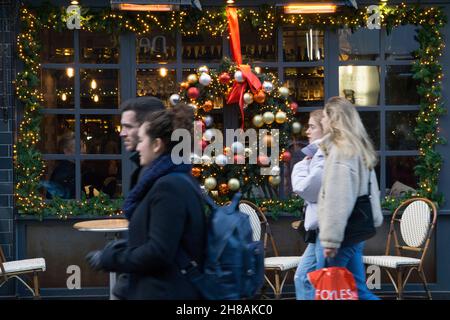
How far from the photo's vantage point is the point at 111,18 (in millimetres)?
7836

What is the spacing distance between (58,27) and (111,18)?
0.55m

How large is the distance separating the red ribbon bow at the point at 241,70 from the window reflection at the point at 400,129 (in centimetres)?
157

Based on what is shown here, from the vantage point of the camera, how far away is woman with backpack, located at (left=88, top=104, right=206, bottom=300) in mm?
3252

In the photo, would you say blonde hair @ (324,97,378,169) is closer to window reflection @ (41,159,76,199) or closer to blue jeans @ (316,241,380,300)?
blue jeans @ (316,241,380,300)

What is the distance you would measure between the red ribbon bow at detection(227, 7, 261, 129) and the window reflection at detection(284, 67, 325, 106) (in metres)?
0.59

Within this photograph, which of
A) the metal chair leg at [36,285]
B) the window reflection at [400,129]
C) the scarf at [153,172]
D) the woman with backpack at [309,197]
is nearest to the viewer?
the scarf at [153,172]

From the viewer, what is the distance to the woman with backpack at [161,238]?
3.25m

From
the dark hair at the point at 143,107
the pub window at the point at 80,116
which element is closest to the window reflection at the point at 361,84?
the pub window at the point at 80,116

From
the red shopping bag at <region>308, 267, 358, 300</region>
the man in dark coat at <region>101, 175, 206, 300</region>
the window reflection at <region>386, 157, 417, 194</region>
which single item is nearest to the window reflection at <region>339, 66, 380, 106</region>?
the window reflection at <region>386, 157, 417, 194</region>

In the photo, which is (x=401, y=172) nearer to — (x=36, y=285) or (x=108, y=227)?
(x=108, y=227)

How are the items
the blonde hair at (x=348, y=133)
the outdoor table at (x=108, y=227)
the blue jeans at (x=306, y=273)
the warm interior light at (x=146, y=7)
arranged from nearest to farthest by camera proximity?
the blonde hair at (x=348, y=133)
the blue jeans at (x=306, y=273)
the outdoor table at (x=108, y=227)
the warm interior light at (x=146, y=7)

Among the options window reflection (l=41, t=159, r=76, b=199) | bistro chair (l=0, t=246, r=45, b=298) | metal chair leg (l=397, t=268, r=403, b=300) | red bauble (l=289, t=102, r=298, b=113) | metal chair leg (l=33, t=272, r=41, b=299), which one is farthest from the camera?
window reflection (l=41, t=159, r=76, b=199)

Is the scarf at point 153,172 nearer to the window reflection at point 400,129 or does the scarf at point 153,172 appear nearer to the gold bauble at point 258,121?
the gold bauble at point 258,121

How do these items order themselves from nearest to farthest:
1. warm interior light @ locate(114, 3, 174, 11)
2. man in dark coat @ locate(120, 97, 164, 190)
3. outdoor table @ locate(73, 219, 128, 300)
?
1. man in dark coat @ locate(120, 97, 164, 190)
2. outdoor table @ locate(73, 219, 128, 300)
3. warm interior light @ locate(114, 3, 174, 11)
